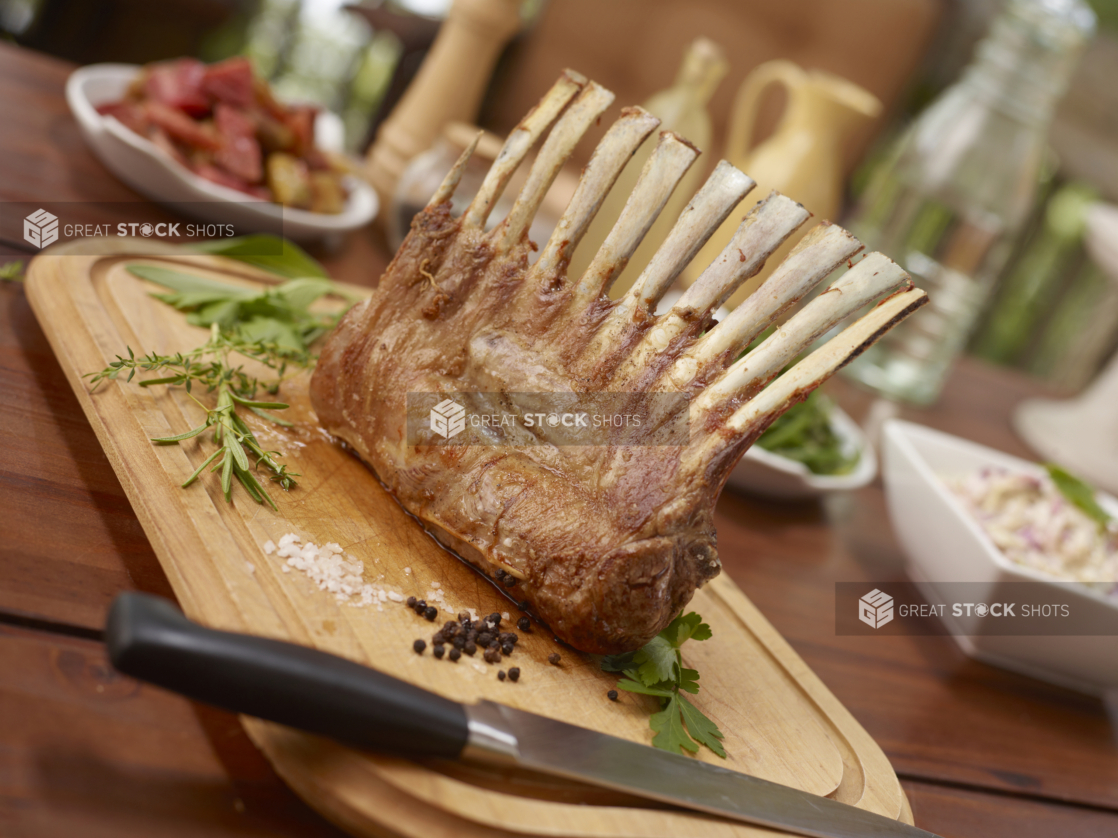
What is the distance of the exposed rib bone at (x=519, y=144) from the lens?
1547 millimetres

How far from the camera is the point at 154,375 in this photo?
5.02 feet

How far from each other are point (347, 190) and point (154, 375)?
151 centimetres

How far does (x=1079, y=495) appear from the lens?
2047 millimetres

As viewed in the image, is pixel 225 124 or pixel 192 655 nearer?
pixel 192 655

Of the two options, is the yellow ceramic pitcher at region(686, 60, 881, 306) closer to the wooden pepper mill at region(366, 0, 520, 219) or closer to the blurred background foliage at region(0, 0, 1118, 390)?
the wooden pepper mill at region(366, 0, 520, 219)

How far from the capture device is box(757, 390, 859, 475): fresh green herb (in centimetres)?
229

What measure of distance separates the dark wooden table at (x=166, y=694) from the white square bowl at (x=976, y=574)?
0.05 metres

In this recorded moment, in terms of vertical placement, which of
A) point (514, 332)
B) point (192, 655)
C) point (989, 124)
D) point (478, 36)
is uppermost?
point (989, 124)

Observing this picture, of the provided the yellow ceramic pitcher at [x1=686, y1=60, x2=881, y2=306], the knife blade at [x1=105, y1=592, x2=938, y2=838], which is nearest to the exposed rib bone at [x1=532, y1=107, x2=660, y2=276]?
the knife blade at [x1=105, y1=592, x2=938, y2=838]

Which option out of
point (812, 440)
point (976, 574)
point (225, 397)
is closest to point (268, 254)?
point (225, 397)

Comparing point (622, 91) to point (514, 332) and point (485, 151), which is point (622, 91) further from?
point (514, 332)

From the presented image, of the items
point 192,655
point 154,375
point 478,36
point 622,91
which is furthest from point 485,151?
point 622,91

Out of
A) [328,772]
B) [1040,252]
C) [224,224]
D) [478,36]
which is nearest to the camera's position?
[328,772]

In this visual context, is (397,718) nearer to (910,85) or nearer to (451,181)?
(451,181)
